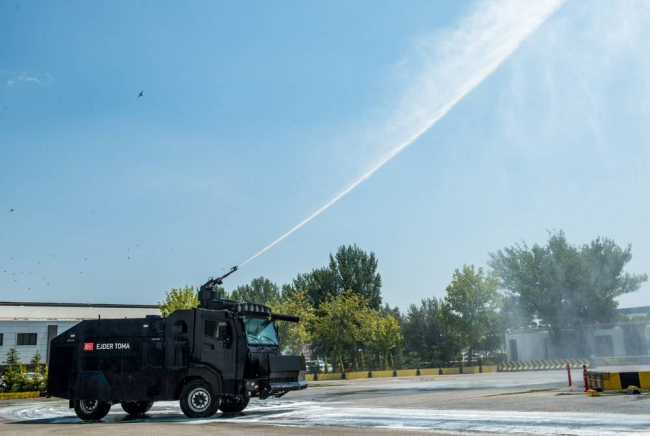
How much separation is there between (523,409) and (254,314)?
7.66 meters

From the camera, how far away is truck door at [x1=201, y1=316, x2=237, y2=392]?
16047 millimetres

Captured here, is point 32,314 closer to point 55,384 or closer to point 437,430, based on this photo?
point 55,384

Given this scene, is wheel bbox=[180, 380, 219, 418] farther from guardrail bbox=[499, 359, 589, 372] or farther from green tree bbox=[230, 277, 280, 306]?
green tree bbox=[230, 277, 280, 306]

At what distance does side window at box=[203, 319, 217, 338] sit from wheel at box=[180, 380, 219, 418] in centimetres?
130

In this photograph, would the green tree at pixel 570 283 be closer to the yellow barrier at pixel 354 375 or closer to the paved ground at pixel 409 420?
the yellow barrier at pixel 354 375

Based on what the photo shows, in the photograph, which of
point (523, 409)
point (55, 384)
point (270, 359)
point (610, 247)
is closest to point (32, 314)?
point (55, 384)

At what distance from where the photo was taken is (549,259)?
66.8m

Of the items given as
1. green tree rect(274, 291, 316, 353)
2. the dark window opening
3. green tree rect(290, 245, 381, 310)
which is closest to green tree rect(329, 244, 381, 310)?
green tree rect(290, 245, 381, 310)

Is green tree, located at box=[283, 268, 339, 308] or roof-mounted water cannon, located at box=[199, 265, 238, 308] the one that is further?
Result: green tree, located at box=[283, 268, 339, 308]

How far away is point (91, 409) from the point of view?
16.8 m

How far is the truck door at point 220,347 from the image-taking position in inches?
632

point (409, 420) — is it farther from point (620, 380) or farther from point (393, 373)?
point (393, 373)

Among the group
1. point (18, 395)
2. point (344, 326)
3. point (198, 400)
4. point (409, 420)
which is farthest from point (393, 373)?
point (409, 420)

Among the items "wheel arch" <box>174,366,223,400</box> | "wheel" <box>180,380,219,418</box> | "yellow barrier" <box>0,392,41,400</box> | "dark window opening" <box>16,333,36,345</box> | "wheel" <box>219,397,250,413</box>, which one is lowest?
"yellow barrier" <box>0,392,41,400</box>
